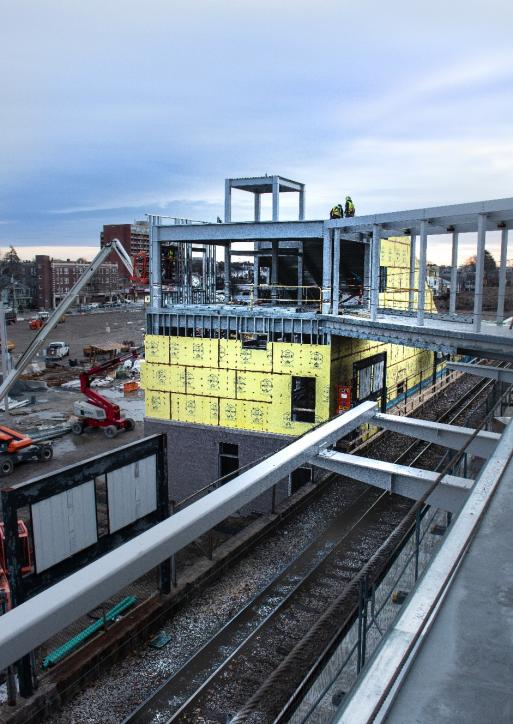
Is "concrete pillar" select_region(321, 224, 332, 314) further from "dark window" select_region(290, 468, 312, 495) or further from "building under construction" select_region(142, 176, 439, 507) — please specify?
"dark window" select_region(290, 468, 312, 495)

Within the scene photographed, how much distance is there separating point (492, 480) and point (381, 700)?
3.87m

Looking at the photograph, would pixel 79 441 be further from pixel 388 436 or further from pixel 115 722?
pixel 115 722

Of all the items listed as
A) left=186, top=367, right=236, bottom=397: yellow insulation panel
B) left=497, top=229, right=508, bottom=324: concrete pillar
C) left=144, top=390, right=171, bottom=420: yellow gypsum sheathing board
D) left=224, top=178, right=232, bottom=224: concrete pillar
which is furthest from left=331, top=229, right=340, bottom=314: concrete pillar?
left=144, top=390, right=171, bottom=420: yellow gypsum sheathing board

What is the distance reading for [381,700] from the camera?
2.54m

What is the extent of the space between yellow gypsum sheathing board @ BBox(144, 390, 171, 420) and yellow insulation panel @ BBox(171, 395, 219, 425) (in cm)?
25

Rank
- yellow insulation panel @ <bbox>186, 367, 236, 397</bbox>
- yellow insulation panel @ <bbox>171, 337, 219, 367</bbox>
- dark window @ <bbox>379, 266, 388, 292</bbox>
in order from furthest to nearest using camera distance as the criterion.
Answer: dark window @ <bbox>379, 266, 388, 292</bbox>
yellow insulation panel @ <bbox>171, 337, 219, 367</bbox>
yellow insulation panel @ <bbox>186, 367, 236, 397</bbox>

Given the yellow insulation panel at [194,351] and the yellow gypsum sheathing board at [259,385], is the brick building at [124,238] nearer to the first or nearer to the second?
the yellow insulation panel at [194,351]

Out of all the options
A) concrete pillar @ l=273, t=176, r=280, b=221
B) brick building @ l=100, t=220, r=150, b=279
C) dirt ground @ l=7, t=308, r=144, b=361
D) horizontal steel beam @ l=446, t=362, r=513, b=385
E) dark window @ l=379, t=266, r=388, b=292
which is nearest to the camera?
horizontal steel beam @ l=446, t=362, r=513, b=385

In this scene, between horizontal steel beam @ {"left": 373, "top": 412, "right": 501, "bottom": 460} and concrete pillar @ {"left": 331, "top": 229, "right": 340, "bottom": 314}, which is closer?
horizontal steel beam @ {"left": 373, "top": 412, "right": 501, "bottom": 460}

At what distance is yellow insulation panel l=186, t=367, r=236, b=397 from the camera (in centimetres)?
1883

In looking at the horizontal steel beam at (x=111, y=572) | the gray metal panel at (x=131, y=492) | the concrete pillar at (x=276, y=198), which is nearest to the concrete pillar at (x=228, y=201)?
the concrete pillar at (x=276, y=198)

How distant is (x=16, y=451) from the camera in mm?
24688

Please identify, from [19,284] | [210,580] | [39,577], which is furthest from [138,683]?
[19,284]

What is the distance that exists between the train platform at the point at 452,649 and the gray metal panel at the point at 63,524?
613cm
